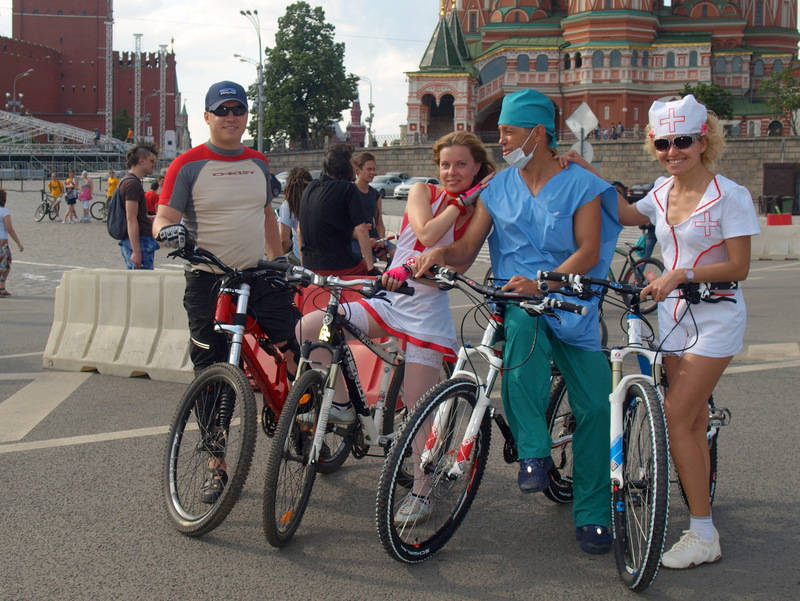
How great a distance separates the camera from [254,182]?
201 inches

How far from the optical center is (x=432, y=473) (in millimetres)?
4066

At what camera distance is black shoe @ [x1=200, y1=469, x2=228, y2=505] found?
4375 mm

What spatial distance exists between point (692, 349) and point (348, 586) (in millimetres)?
1642

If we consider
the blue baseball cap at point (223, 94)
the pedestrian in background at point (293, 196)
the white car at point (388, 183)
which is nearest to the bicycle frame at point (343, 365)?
the blue baseball cap at point (223, 94)

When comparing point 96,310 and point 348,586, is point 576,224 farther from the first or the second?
point 96,310

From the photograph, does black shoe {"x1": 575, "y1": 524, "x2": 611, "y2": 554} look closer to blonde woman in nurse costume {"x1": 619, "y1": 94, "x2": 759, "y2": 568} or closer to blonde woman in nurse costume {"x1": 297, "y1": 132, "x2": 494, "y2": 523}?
blonde woman in nurse costume {"x1": 619, "y1": 94, "x2": 759, "y2": 568}

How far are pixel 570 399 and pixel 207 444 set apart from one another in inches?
61.8

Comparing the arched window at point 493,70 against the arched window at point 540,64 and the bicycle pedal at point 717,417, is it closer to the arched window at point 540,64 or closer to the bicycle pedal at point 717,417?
the arched window at point 540,64

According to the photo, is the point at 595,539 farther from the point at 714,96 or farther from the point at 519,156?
the point at 714,96

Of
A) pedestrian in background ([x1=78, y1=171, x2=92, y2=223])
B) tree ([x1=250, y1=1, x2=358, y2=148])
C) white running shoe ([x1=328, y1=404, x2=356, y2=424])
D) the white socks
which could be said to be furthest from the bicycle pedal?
tree ([x1=250, y1=1, x2=358, y2=148])

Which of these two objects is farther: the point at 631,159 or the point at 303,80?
the point at 303,80

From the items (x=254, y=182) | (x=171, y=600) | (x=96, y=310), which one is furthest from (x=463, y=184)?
(x=96, y=310)

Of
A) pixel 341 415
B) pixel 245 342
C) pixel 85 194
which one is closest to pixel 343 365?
pixel 341 415

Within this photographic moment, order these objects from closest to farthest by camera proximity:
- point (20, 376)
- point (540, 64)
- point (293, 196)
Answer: point (20, 376) → point (293, 196) → point (540, 64)
